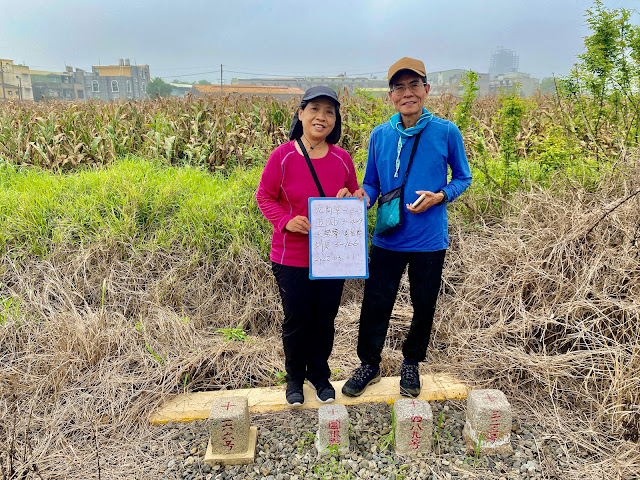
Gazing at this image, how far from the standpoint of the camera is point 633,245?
8.64 ft

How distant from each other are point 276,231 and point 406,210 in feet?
2.27

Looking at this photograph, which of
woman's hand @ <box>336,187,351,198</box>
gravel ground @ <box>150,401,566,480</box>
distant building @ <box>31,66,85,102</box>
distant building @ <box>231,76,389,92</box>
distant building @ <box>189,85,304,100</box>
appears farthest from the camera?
distant building @ <box>31,66,85,102</box>

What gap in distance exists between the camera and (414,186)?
2129 mm

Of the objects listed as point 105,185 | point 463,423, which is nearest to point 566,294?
point 463,423

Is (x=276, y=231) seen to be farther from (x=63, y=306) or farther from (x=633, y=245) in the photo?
(x=633, y=245)

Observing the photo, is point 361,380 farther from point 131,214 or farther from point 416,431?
point 131,214

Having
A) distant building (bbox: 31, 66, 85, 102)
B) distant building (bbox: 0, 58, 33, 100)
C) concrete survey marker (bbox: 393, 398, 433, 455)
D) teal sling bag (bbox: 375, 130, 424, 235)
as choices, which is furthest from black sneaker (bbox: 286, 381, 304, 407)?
distant building (bbox: 31, 66, 85, 102)

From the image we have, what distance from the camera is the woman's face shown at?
6.49ft

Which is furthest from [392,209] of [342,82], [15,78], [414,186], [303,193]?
[15,78]

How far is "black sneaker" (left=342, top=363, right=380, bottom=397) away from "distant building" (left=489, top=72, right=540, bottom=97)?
Answer: 280 centimetres

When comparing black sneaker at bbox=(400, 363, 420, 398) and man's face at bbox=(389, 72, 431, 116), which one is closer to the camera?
man's face at bbox=(389, 72, 431, 116)

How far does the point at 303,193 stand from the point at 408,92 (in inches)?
29.3

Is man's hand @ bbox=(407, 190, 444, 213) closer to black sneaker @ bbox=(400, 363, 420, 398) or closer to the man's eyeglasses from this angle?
the man's eyeglasses

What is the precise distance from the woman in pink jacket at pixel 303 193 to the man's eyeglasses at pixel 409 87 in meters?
0.31
